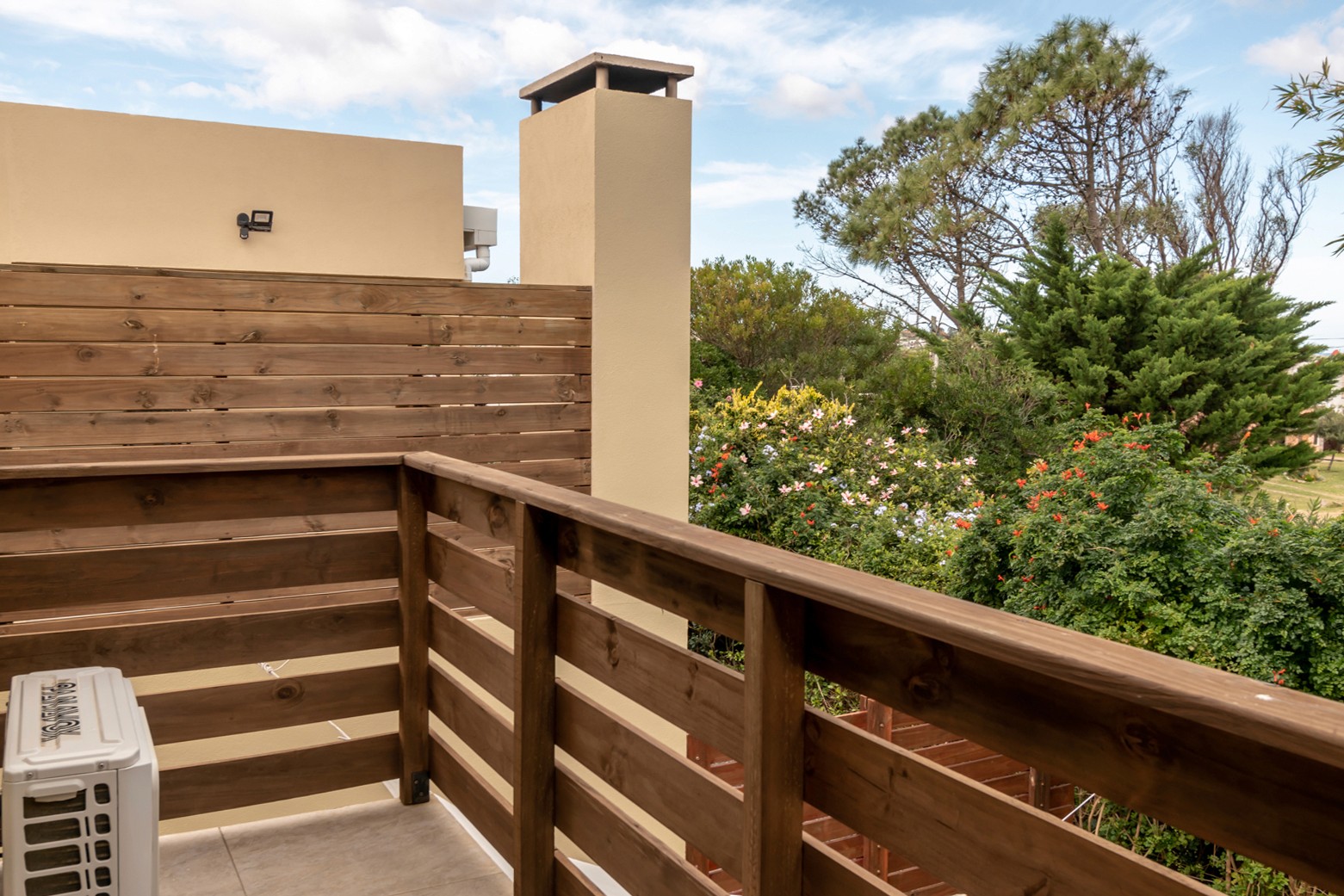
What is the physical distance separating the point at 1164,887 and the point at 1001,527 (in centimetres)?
599

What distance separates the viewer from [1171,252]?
2052cm

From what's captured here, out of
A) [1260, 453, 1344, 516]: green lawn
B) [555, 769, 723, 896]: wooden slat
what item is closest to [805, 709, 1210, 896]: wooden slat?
[555, 769, 723, 896]: wooden slat

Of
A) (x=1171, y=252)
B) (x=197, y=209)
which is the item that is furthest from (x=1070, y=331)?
(x=197, y=209)

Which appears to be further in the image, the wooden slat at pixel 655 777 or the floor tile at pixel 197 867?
the floor tile at pixel 197 867

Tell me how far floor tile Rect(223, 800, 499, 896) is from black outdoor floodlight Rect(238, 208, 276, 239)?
4549 millimetres

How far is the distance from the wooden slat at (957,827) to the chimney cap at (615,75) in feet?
14.8

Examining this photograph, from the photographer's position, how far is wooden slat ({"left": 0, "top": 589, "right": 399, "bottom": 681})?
2549mm

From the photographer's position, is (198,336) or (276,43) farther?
(276,43)

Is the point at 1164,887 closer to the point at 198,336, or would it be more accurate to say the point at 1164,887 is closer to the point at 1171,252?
the point at 198,336

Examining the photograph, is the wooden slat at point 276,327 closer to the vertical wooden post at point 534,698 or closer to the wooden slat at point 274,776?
the wooden slat at point 274,776

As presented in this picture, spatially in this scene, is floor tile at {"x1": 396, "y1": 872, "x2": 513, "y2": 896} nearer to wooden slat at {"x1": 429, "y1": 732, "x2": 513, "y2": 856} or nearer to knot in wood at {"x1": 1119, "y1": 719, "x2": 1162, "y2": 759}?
wooden slat at {"x1": 429, "y1": 732, "x2": 513, "y2": 856}

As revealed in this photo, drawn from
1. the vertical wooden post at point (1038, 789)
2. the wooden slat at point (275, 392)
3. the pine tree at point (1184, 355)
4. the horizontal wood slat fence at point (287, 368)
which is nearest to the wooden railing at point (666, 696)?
the horizontal wood slat fence at point (287, 368)

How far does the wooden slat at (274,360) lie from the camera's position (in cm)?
417

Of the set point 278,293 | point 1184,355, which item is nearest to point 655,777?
point 278,293
